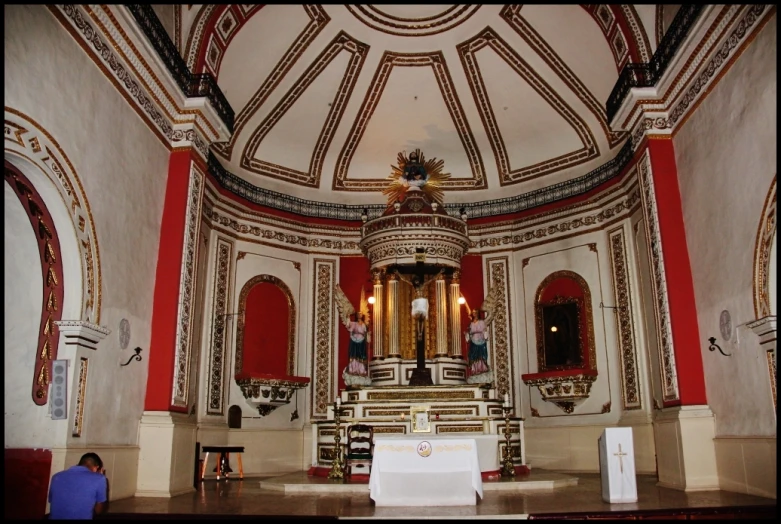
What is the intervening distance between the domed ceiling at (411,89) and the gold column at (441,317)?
2.70m

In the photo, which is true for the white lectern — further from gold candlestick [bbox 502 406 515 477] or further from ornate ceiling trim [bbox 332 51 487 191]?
ornate ceiling trim [bbox 332 51 487 191]

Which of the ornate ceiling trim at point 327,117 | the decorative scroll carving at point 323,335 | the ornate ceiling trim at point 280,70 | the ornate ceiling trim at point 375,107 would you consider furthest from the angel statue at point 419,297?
the ornate ceiling trim at point 280,70

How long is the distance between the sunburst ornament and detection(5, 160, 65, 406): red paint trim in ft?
21.5

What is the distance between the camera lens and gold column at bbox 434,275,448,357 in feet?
39.3

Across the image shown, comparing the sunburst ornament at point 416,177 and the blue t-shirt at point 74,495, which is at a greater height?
the sunburst ornament at point 416,177

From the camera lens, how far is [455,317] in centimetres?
1217

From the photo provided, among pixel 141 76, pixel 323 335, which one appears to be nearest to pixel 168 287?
pixel 141 76

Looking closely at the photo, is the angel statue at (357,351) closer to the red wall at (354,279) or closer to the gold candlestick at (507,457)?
the red wall at (354,279)

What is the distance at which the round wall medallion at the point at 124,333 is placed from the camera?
26.2 ft

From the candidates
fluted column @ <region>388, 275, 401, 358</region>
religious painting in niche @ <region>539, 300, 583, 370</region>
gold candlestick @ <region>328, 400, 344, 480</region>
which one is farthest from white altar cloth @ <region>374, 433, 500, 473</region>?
religious painting in niche @ <region>539, 300, 583, 370</region>

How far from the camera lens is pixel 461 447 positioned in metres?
7.20

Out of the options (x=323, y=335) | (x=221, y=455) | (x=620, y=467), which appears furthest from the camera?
(x=323, y=335)

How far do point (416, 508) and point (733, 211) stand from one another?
4.74 meters

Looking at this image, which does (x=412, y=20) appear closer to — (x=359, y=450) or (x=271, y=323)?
(x=271, y=323)
